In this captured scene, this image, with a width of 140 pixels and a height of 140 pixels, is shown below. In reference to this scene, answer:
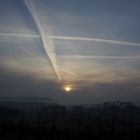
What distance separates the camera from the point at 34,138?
1588 inches

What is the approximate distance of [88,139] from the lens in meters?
42.6

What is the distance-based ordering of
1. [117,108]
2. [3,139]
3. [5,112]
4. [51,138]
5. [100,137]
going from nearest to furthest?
1. [3,139]
2. [51,138]
3. [100,137]
4. [5,112]
5. [117,108]

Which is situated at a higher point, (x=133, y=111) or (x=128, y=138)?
(x=133, y=111)

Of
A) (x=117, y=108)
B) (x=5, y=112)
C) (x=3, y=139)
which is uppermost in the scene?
(x=117, y=108)

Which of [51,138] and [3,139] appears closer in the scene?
[3,139]

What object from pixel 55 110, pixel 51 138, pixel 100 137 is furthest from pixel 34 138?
pixel 55 110

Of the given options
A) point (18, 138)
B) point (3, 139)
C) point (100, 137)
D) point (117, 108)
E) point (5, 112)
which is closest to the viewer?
point (3, 139)

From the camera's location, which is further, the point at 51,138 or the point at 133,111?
the point at 133,111

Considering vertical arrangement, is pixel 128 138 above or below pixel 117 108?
below

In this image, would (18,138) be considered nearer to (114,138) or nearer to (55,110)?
(114,138)

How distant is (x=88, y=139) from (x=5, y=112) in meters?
91.5

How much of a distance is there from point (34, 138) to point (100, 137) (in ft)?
32.1

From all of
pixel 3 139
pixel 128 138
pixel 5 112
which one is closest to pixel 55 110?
pixel 5 112

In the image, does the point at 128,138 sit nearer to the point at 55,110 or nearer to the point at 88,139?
the point at 88,139
